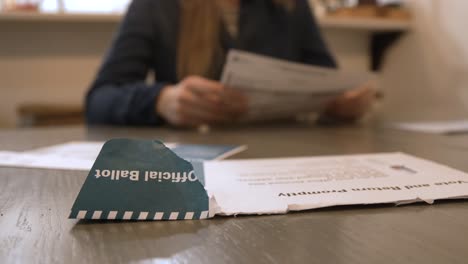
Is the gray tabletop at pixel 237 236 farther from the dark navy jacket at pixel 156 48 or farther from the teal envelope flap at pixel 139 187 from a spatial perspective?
the dark navy jacket at pixel 156 48

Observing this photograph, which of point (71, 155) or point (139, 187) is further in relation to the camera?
point (71, 155)

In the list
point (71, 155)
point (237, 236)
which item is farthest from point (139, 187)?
point (71, 155)

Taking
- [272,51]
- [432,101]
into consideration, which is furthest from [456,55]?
[272,51]

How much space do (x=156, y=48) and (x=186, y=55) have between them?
0.09 m

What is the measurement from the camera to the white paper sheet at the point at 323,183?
29 cm

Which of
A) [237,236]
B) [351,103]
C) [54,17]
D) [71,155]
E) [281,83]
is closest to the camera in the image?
[237,236]

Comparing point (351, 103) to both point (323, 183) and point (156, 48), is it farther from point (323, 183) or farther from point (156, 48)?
point (323, 183)

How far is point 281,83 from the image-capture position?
0.78 meters

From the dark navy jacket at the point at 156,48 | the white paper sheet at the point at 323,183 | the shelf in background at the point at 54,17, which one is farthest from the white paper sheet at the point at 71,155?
the shelf in background at the point at 54,17

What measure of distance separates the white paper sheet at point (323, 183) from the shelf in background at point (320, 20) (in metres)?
1.22

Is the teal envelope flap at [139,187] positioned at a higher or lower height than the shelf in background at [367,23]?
lower

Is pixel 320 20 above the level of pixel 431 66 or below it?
above

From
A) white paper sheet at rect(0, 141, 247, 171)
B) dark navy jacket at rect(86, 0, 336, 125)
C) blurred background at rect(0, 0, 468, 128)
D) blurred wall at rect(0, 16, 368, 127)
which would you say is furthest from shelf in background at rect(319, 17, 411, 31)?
white paper sheet at rect(0, 141, 247, 171)

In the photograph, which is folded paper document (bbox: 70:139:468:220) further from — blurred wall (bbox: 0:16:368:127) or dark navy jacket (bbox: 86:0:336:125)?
blurred wall (bbox: 0:16:368:127)
